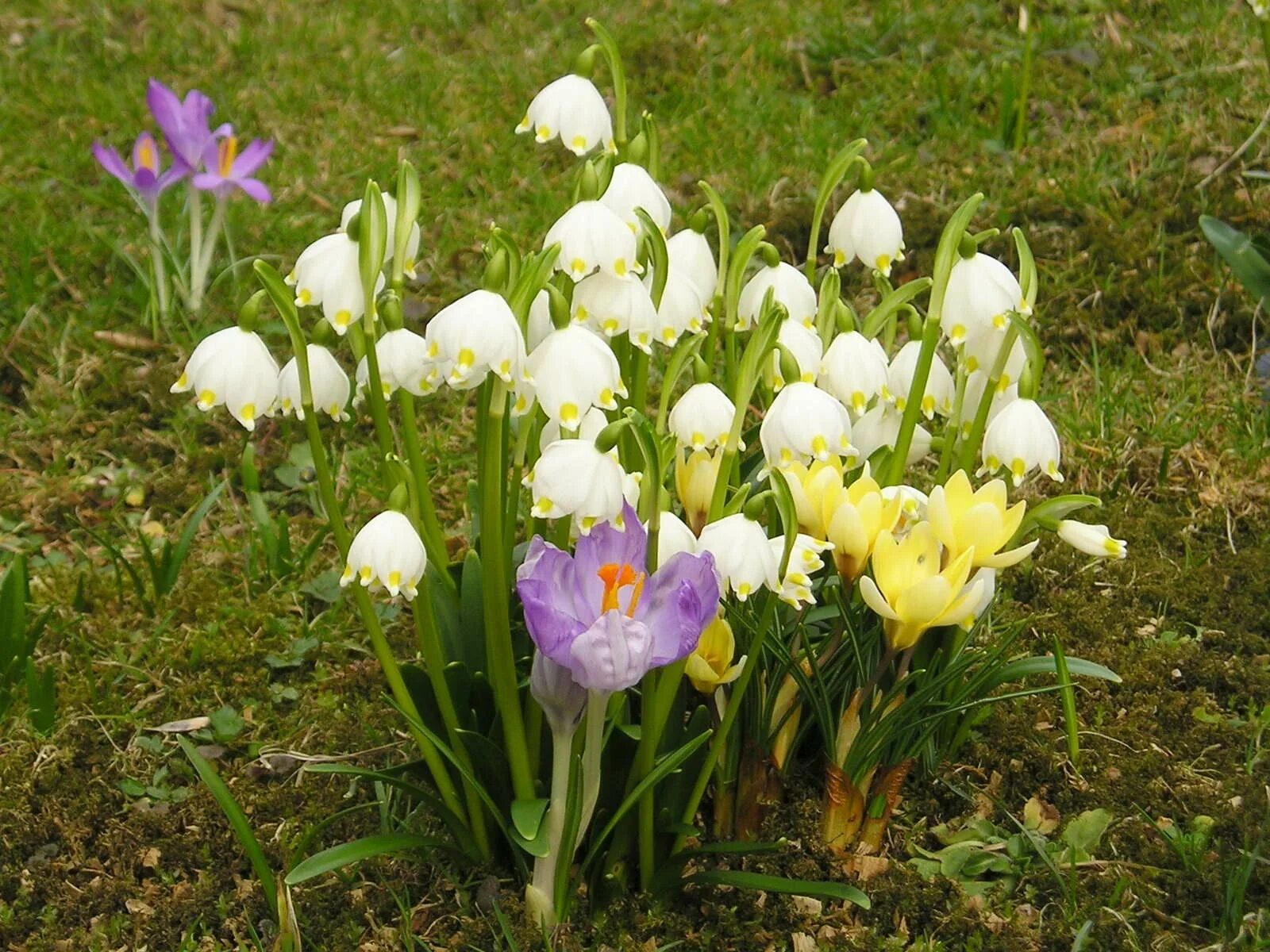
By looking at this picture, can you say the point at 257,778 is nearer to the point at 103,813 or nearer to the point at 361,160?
the point at 103,813

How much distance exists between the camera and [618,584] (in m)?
1.52

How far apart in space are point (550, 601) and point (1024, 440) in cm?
59

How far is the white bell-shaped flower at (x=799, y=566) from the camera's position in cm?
156

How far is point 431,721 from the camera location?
185cm

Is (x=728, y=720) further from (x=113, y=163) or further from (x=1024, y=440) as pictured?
(x=113, y=163)

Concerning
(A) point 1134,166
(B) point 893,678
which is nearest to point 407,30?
(A) point 1134,166

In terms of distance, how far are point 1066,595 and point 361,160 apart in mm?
2348

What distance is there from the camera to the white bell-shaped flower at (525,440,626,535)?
1420 millimetres

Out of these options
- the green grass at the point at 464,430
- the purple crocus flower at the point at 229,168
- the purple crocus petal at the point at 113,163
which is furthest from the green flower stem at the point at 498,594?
the purple crocus petal at the point at 113,163

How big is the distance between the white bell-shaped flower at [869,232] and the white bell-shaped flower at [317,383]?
2.07ft

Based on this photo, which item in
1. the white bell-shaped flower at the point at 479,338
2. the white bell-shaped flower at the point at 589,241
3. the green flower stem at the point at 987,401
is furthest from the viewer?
the green flower stem at the point at 987,401

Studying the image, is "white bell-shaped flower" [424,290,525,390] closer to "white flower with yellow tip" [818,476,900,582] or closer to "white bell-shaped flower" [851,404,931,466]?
"white flower with yellow tip" [818,476,900,582]

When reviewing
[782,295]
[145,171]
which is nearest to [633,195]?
[782,295]

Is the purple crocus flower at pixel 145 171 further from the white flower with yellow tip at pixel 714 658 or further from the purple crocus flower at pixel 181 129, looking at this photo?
the white flower with yellow tip at pixel 714 658
